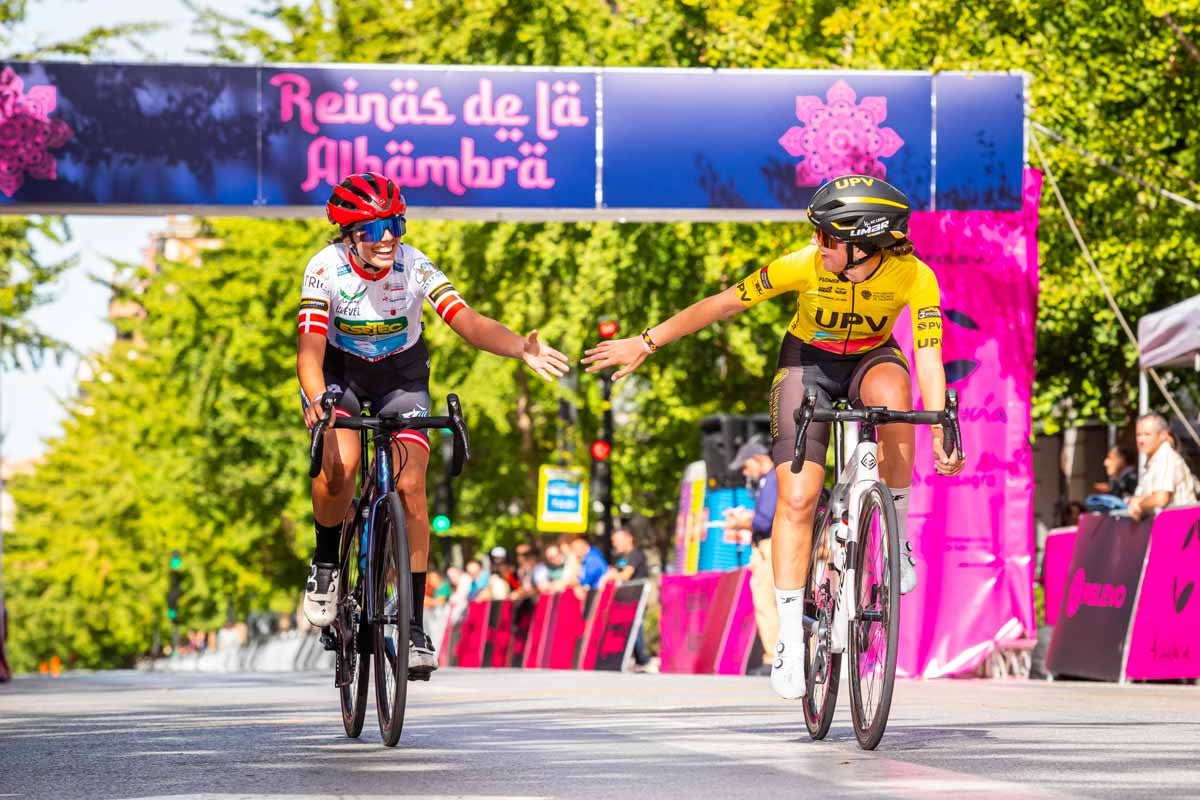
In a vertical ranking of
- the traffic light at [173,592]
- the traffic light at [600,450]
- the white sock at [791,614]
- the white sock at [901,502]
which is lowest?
the traffic light at [173,592]

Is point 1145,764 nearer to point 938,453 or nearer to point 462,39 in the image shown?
point 938,453

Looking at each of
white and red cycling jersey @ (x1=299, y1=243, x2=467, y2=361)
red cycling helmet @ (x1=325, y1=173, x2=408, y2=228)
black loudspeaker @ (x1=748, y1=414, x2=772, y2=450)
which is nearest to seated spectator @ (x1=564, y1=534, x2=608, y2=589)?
black loudspeaker @ (x1=748, y1=414, x2=772, y2=450)

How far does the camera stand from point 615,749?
8297mm

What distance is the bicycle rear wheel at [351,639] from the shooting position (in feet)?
28.8

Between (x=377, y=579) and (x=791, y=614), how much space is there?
155 cm

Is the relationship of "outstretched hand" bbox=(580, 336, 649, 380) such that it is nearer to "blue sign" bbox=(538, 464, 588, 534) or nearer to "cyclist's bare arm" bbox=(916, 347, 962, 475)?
"cyclist's bare arm" bbox=(916, 347, 962, 475)

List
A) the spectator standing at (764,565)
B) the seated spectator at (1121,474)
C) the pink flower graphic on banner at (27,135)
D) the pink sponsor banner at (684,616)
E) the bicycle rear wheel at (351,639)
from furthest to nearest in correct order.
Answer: the pink sponsor banner at (684,616) < the seated spectator at (1121,474) < the spectator standing at (764,565) < the pink flower graphic on banner at (27,135) < the bicycle rear wheel at (351,639)

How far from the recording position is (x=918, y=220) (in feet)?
56.3

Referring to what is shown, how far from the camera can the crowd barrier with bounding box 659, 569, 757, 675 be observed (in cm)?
1908

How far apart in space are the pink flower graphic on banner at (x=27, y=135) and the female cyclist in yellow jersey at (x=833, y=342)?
8.86 metres

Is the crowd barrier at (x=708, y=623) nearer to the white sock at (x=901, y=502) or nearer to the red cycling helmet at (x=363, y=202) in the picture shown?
the white sock at (x=901, y=502)

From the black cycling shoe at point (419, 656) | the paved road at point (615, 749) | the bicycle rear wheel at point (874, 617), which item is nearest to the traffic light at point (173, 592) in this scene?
the paved road at point (615, 749)

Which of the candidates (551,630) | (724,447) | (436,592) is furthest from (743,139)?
(436,592)

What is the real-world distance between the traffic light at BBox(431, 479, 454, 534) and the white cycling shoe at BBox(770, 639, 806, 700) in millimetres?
26771
